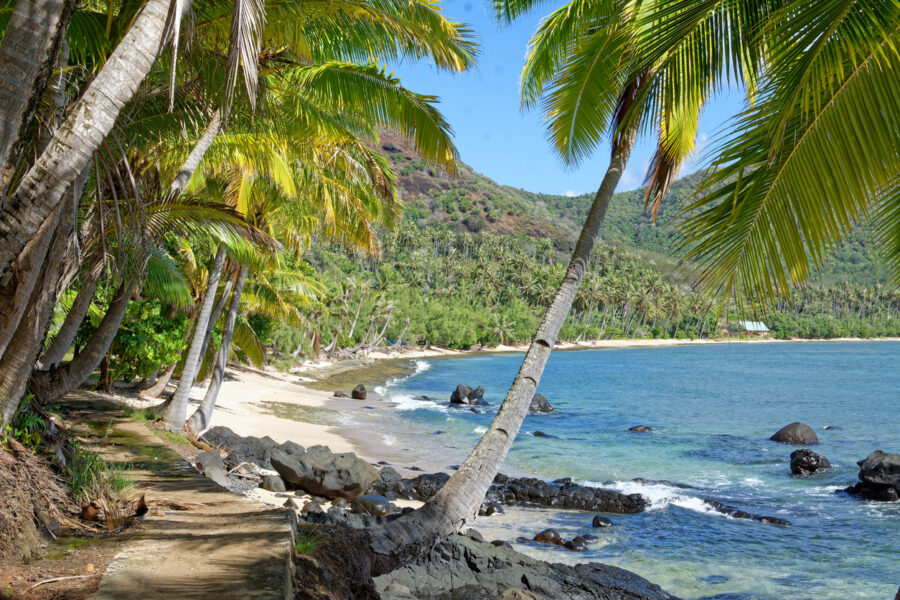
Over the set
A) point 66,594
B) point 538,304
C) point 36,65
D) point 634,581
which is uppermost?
point 538,304

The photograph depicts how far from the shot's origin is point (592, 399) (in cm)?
4300

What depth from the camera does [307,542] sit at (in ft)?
17.6

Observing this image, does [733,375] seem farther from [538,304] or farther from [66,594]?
[66,594]

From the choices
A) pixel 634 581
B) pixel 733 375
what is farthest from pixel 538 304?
pixel 634 581

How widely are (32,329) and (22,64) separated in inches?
107

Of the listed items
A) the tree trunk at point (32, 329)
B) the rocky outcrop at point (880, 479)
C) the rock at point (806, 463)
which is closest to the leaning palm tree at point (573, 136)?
the tree trunk at point (32, 329)

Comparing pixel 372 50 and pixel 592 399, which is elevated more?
pixel 372 50

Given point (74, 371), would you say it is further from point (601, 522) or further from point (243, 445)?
point (601, 522)

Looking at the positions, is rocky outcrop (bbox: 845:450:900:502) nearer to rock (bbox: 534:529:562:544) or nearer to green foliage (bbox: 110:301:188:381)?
rock (bbox: 534:529:562:544)

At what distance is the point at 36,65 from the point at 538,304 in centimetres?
10457

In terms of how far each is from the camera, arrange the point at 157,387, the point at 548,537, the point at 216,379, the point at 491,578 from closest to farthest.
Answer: the point at 491,578
the point at 548,537
the point at 216,379
the point at 157,387

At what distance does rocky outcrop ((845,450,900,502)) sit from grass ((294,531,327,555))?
1614 cm

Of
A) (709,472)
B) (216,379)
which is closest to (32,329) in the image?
(216,379)

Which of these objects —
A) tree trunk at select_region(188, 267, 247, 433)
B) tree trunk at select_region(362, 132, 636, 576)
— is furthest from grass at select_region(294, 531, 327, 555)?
tree trunk at select_region(188, 267, 247, 433)
